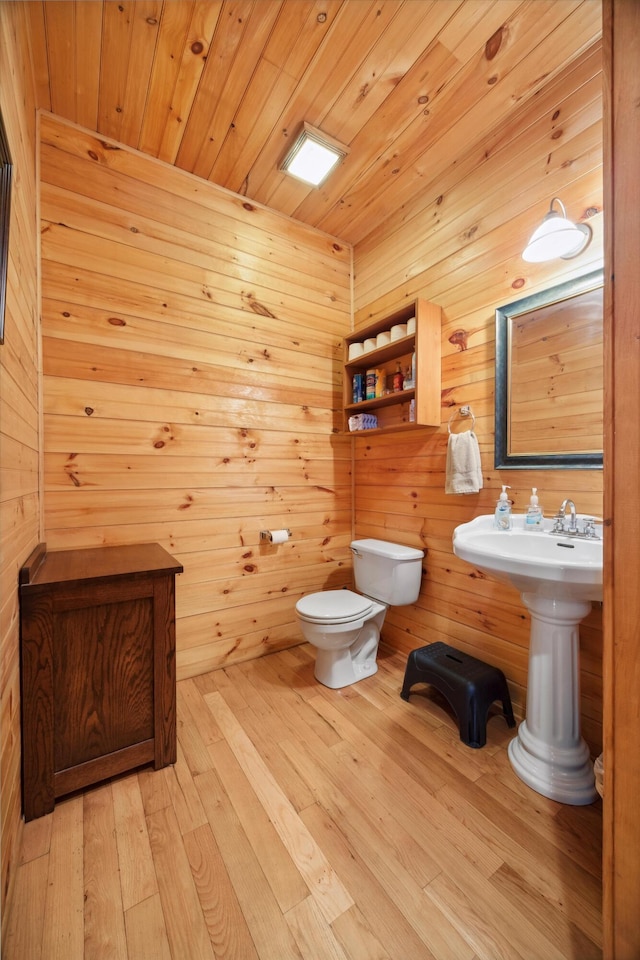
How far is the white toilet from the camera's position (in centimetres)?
180

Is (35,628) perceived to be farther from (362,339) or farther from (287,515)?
(362,339)

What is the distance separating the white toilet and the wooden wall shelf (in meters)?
0.73

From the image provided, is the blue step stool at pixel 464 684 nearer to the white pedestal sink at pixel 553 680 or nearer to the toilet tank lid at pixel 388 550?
the white pedestal sink at pixel 553 680

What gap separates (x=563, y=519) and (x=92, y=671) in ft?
5.83

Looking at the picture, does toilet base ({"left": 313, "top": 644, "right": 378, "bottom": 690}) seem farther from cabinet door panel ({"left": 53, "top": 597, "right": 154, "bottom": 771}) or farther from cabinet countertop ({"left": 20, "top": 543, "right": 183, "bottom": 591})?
cabinet countertop ({"left": 20, "top": 543, "right": 183, "bottom": 591})

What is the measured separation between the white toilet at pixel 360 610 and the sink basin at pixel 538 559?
0.55 metres

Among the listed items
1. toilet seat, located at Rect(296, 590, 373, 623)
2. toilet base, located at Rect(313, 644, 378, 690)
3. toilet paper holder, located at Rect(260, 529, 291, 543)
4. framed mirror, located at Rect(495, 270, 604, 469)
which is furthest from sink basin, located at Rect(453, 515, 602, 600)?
toilet paper holder, located at Rect(260, 529, 291, 543)

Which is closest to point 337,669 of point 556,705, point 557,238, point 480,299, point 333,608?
point 333,608

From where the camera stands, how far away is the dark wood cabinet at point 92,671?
46.3 inches

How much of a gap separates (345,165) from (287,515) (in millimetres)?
1916

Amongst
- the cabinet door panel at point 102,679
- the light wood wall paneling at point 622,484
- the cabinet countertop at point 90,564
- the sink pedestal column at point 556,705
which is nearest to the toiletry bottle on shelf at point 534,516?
the sink pedestal column at point 556,705

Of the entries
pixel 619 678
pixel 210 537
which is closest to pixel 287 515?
pixel 210 537

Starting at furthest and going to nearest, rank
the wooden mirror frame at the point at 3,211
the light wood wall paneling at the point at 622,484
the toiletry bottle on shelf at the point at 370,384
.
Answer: the toiletry bottle on shelf at the point at 370,384
the wooden mirror frame at the point at 3,211
the light wood wall paneling at the point at 622,484

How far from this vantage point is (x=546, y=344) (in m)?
1.54
